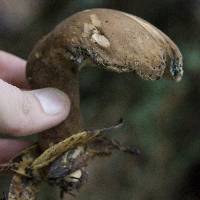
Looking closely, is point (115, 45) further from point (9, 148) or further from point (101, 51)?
point (9, 148)

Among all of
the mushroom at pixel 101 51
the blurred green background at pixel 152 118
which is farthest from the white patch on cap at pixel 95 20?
the blurred green background at pixel 152 118

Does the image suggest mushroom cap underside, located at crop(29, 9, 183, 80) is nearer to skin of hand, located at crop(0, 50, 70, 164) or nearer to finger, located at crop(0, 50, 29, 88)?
skin of hand, located at crop(0, 50, 70, 164)

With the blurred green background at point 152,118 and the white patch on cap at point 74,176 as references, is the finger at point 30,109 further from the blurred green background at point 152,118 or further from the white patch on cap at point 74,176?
the blurred green background at point 152,118

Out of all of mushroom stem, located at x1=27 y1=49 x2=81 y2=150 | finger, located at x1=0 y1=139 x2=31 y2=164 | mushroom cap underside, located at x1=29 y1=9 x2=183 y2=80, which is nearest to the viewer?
mushroom cap underside, located at x1=29 y1=9 x2=183 y2=80

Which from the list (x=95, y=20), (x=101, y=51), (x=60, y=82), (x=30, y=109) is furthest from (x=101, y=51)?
(x=30, y=109)

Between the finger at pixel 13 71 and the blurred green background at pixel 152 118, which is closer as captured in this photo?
the finger at pixel 13 71

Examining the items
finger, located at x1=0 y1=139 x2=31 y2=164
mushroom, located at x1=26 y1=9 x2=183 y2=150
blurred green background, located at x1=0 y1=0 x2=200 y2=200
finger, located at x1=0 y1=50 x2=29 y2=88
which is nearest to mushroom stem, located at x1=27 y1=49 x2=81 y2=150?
mushroom, located at x1=26 y1=9 x2=183 y2=150

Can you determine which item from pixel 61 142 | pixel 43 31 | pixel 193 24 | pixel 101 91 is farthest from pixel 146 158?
pixel 61 142
